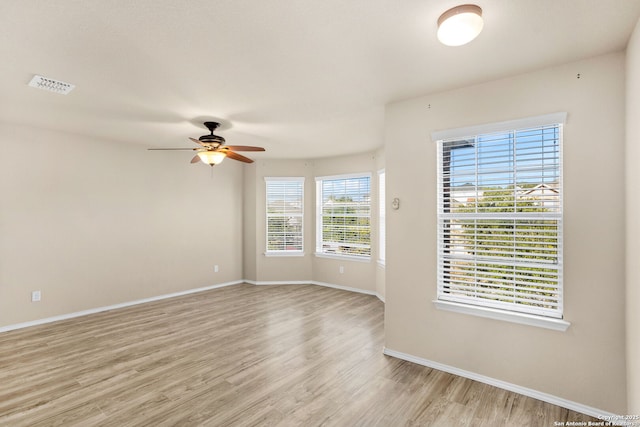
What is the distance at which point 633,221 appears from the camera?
2.03 m

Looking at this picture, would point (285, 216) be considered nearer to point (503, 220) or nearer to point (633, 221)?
point (503, 220)

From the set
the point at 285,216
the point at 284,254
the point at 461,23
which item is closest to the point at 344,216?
the point at 285,216

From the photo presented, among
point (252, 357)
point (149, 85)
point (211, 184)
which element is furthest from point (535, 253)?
point (211, 184)

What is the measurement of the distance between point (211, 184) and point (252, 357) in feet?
13.1

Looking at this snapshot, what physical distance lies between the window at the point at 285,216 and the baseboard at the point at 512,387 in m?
3.84

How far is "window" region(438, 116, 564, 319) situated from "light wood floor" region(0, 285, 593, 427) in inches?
32.4

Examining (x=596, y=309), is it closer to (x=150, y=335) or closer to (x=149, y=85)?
(x=149, y=85)

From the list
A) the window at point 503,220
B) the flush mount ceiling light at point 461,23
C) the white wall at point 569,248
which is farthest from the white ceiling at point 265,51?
the window at point 503,220

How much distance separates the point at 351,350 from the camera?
3475 millimetres

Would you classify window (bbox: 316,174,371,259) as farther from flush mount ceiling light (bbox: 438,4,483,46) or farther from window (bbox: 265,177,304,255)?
flush mount ceiling light (bbox: 438,4,483,46)

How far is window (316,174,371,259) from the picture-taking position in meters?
6.11

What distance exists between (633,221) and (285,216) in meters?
5.55

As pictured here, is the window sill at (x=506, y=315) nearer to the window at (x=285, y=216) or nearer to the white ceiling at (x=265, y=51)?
the white ceiling at (x=265, y=51)

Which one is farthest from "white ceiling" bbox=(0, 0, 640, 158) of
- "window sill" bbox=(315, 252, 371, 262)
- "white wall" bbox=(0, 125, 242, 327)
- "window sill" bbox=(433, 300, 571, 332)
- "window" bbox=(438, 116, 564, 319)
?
"window sill" bbox=(315, 252, 371, 262)
